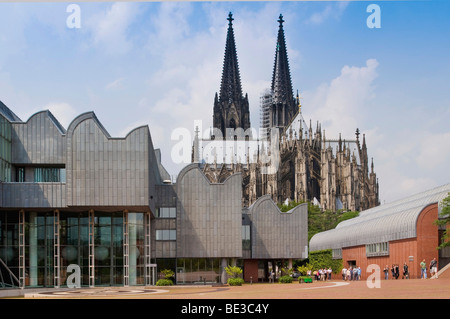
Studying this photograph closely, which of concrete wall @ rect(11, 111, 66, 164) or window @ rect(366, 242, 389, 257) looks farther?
window @ rect(366, 242, 389, 257)

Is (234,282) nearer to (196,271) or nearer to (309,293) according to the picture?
(196,271)

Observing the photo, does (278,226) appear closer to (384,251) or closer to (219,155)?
(384,251)

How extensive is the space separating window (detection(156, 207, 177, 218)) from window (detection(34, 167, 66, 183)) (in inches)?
336

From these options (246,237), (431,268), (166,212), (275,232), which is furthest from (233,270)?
(431,268)

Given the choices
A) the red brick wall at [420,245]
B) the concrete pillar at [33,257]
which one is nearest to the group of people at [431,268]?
the red brick wall at [420,245]

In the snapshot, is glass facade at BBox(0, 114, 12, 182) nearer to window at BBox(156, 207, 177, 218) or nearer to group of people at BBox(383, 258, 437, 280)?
window at BBox(156, 207, 177, 218)

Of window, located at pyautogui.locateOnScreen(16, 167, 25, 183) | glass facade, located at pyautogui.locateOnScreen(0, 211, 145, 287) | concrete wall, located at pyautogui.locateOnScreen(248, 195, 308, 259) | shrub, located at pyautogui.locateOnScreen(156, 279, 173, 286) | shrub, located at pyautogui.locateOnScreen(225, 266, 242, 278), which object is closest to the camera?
glass facade, located at pyautogui.locateOnScreen(0, 211, 145, 287)

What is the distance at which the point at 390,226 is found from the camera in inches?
2357

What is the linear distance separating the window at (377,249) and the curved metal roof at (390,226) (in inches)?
14.3

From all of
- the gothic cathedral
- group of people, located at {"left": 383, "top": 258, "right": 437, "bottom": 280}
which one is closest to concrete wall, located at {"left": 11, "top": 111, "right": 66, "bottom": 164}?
group of people, located at {"left": 383, "top": 258, "right": 437, "bottom": 280}

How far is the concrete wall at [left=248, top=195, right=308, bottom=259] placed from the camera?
67.7 metres

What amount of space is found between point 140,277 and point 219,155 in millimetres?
95633

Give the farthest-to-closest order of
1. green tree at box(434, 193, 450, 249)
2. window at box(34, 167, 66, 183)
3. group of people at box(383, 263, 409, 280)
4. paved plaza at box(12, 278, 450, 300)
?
1. window at box(34, 167, 66, 183)
2. green tree at box(434, 193, 450, 249)
3. group of people at box(383, 263, 409, 280)
4. paved plaza at box(12, 278, 450, 300)

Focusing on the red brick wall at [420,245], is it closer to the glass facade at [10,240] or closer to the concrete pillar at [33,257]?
the concrete pillar at [33,257]
